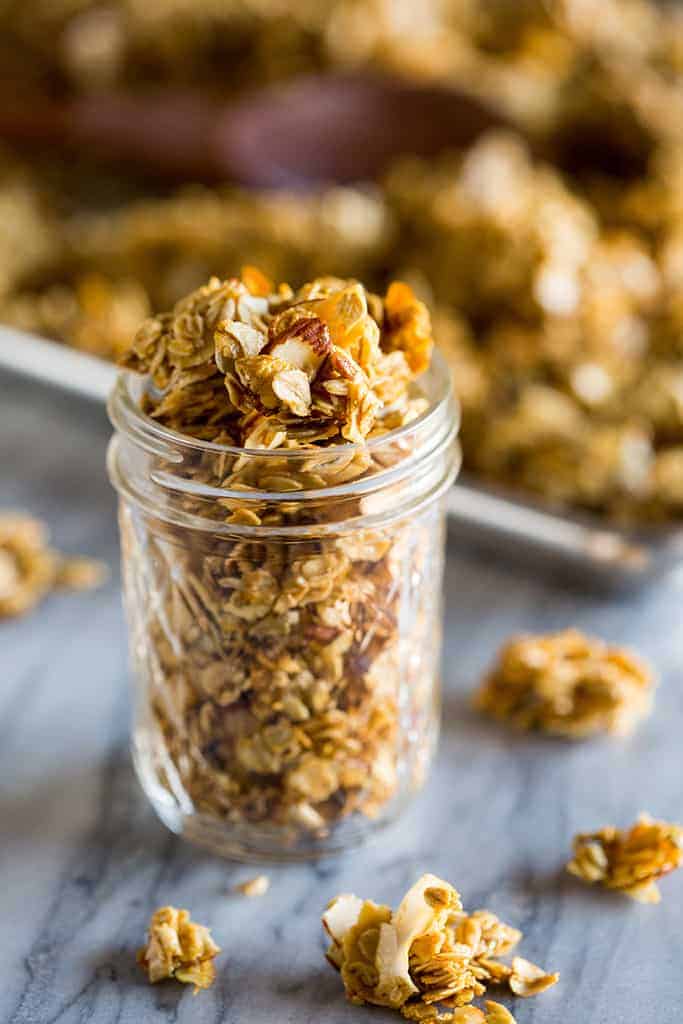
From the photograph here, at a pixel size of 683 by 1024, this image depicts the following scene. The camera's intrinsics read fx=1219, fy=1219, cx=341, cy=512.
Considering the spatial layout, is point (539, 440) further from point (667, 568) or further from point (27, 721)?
point (27, 721)

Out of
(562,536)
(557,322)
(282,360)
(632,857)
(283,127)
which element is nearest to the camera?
(282,360)

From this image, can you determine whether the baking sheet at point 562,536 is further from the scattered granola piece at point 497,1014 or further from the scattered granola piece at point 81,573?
the scattered granola piece at point 497,1014

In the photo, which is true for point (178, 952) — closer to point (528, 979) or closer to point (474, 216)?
point (528, 979)

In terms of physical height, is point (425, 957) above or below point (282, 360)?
below

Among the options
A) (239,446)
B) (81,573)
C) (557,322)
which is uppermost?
(239,446)

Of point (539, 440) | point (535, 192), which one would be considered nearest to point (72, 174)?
point (535, 192)

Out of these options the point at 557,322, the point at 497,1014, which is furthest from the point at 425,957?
the point at 557,322

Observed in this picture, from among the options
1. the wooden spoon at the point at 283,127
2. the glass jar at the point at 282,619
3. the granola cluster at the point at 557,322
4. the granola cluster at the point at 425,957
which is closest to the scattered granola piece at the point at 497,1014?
the granola cluster at the point at 425,957

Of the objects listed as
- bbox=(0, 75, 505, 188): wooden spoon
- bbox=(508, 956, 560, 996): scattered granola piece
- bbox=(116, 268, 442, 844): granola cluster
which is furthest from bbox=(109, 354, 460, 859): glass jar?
bbox=(0, 75, 505, 188): wooden spoon
